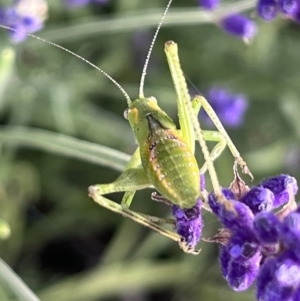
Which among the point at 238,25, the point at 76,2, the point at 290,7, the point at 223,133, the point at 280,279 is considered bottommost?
the point at 280,279

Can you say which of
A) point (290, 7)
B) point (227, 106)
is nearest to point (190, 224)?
point (290, 7)

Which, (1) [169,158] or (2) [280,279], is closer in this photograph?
(2) [280,279]

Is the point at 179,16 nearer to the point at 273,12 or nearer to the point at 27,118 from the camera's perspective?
the point at 273,12

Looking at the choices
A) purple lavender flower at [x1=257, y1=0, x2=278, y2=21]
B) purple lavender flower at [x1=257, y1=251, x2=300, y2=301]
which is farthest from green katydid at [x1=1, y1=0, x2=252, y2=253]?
purple lavender flower at [x1=257, y1=0, x2=278, y2=21]

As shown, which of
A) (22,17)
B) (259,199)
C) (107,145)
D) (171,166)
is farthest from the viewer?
(107,145)

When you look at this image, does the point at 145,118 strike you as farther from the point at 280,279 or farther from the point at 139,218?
the point at 280,279

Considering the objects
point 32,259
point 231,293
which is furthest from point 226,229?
point 32,259

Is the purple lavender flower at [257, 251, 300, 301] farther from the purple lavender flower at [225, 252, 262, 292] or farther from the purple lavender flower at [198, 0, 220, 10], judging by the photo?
the purple lavender flower at [198, 0, 220, 10]

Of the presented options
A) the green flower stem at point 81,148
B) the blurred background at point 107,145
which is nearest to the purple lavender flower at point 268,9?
the green flower stem at point 81,148

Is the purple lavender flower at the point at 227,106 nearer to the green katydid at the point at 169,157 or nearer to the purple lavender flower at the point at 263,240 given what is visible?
the green katydid at the point at 169,157
